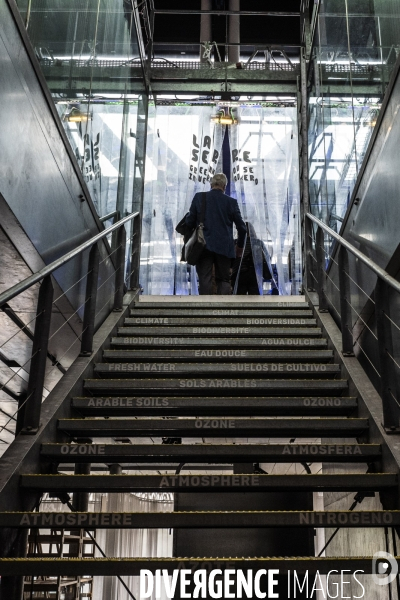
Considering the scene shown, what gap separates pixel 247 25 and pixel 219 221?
7337mm

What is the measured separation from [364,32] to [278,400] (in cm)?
287

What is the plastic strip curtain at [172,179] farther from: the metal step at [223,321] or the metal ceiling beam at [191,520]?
the metal ceiling beam at [191,520]

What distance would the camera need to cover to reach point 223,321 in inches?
202

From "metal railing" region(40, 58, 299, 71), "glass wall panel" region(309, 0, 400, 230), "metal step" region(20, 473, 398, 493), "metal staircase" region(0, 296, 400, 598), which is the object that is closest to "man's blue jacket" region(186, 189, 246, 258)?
"glass wall panel" region(309, 0, 400, 230)

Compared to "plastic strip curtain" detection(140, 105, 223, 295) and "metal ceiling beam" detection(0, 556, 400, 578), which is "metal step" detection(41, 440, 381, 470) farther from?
"plastic strip curtain" detection(140, 105, 223, 295)

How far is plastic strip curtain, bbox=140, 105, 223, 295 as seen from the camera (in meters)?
8.66

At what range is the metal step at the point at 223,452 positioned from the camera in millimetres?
2938

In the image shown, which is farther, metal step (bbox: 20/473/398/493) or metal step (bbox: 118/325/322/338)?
metal step (bbox: 118/325/322/338)

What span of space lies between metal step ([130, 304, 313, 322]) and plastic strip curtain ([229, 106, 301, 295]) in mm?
3280

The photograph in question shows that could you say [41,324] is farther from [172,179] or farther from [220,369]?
[172,179]

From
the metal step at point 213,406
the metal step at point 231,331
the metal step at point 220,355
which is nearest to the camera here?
the metal step at point 213,406

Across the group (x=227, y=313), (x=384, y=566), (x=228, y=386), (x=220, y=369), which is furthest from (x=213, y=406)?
(x=227, y=313)

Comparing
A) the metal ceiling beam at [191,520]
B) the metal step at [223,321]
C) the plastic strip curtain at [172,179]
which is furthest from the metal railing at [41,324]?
the plastic strip curtain at [172,179]

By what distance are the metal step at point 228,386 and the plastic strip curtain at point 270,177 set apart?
16.4 ft
